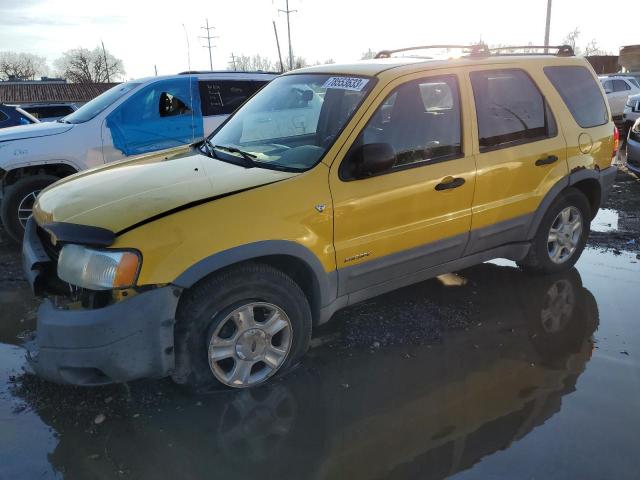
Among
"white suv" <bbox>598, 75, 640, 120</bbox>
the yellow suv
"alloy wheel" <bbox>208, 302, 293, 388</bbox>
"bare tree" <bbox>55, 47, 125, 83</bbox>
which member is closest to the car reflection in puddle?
"alloy wheel" <bbox>208, 302, 293, 388</bbox>

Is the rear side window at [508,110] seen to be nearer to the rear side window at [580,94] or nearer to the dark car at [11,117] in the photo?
the rear side window at [580,94]

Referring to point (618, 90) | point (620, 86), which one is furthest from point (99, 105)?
point (620, 86)

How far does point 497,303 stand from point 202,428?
262 cm

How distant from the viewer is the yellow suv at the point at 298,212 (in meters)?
2.70

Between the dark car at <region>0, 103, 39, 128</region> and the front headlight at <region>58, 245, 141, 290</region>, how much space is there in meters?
8.24

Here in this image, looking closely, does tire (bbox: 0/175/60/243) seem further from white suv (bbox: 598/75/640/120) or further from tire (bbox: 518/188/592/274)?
white suv (bbox: 598/75/640/120)

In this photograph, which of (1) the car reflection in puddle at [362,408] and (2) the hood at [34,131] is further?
(2) the hood at [34,131]

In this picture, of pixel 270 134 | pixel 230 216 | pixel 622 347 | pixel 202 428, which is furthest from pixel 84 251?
pixel 622 347

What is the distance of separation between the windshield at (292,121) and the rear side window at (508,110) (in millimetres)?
986

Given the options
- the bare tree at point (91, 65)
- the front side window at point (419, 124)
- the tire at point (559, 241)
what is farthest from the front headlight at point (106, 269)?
the bare tree at point (91, 65)

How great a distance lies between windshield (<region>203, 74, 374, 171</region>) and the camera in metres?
3.38

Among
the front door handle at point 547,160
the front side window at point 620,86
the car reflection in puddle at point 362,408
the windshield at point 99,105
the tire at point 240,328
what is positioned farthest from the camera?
the front side window at point 620,86

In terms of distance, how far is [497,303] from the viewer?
4336mm

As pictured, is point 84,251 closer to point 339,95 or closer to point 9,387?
point 9,387
